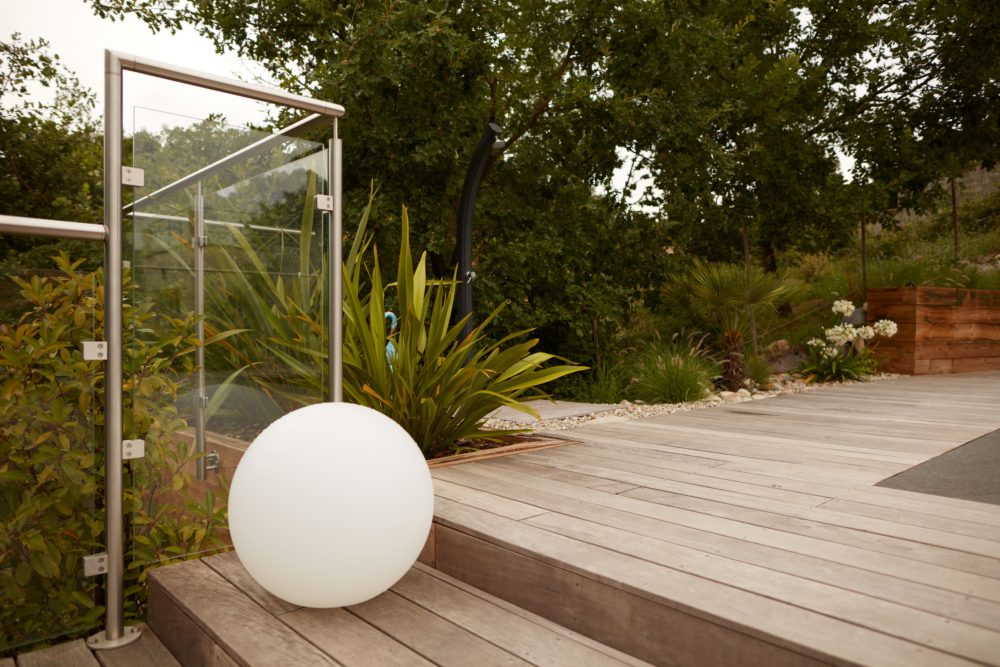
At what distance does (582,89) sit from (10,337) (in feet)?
16.0

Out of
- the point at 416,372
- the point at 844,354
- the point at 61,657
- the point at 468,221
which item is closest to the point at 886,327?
the point at 844,354

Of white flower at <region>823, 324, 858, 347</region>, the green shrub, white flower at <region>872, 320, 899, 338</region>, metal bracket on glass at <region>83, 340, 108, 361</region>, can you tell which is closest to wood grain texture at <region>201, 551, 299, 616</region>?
metal bracket on glass at <region>83, 340, 108, 361</region>

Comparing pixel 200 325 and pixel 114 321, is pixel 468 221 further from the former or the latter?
pixel 114 321

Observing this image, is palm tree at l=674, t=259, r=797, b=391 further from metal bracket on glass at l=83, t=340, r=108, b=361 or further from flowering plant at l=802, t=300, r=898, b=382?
metal bracket on glass at l=83, t=340, r=108, b=361

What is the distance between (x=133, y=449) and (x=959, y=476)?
256 centimetres

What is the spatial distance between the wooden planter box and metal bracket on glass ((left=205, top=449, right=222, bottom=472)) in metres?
6.30

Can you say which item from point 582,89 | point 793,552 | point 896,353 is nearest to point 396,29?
point 582,89

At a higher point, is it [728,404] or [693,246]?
[693,246]

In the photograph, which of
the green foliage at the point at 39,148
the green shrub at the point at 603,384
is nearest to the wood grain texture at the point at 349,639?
the green shrub at the point at 603,384

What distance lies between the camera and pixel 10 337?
5.57 ft

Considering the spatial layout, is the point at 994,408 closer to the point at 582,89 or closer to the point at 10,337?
the point at 582,89

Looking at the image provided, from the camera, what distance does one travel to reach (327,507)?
1.37 m

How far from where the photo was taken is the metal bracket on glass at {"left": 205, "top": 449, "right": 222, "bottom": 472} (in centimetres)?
190

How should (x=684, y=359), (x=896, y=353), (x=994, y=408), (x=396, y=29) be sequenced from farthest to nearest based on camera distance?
(x=896, y=353), (x=684, y=359), (x=396, y=29), (x=994, y=408)
